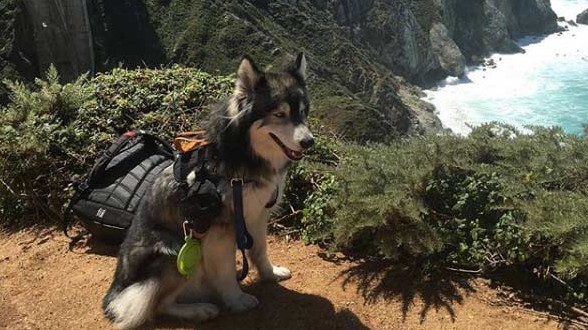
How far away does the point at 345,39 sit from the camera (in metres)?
82.9

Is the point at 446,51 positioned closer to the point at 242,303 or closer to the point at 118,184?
the point at 118,184

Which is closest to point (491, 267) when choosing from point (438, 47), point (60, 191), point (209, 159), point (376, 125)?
point (209, 159)

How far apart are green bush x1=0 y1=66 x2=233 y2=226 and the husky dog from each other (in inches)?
76.6

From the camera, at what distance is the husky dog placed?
3924mm

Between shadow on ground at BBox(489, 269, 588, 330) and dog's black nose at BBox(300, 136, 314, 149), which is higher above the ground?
dog's black nose at BBox(300, 136, 314, 149)

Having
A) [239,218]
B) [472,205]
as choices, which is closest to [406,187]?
[472,205]

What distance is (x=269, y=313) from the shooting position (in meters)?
4.47

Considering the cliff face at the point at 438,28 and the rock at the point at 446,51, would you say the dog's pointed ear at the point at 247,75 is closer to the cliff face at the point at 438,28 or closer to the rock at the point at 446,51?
the cliff face at the point at 438,28

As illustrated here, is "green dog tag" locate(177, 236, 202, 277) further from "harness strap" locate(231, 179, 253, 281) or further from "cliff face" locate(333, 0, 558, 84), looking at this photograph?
"cliff face" locate(333, 0, 558, 84)

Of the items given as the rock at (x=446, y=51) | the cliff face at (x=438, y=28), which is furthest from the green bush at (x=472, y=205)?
the rock at (x=446, y=51)

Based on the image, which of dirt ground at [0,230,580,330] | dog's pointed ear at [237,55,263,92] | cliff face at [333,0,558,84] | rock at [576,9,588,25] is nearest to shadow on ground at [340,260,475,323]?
dirt ground at [0,230,580,330]

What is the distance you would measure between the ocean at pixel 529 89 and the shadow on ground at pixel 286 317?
6011 centimetres

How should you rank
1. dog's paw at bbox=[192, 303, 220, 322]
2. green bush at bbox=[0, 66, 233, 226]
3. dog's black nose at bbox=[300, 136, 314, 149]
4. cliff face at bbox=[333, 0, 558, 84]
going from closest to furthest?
dog's black nose at bbox=[300, 136, 314, 149] < dog's paw at bbox=[192, 303, 220, 322] < green bush at bbox=[0, 66, 233, 226] < cliff face at bbox=[333, 0, 558, 84]

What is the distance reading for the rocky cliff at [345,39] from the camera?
61594mm
